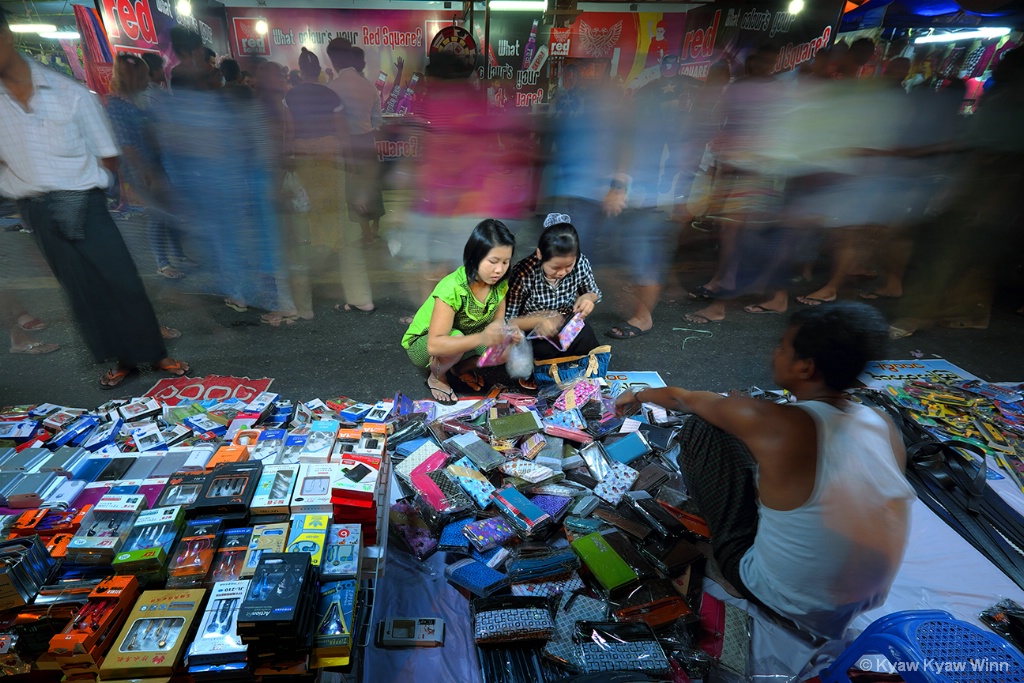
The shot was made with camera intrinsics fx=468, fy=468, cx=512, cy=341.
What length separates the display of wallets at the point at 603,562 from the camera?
63.6 inches

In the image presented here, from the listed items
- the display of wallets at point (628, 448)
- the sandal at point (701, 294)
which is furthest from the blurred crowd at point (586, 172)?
the display of wallets at point (628, 448)

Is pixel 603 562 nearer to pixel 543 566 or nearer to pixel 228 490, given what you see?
pixel 543 566

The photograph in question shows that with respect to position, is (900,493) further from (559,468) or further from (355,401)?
(355,401)

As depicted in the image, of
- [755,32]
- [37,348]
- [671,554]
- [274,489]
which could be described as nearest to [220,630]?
[274,489]

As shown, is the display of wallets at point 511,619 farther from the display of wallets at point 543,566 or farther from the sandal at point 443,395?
the sandal at point 443,395

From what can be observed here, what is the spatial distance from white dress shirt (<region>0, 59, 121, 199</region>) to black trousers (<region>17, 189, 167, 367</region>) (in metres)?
0.11

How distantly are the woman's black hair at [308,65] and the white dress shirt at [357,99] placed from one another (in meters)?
0.09

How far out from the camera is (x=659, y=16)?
2.87 meters

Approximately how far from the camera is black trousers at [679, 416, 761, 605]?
156cm

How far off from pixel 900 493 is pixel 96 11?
3887mm

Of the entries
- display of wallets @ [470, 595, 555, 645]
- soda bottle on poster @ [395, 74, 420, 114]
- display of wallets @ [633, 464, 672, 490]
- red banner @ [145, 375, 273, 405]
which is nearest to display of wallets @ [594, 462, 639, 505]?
display of wallets @ [633, 464, 672, 490]

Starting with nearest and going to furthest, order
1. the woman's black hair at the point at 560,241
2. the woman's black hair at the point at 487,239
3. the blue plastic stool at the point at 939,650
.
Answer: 1. the blue plastic stool at the point at 939,650
2. the woman's black hair at the point at 487,239
3. the woman's black hair at the point at 560,241

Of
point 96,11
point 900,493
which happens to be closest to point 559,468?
point 900,493

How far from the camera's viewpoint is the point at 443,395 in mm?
2840
